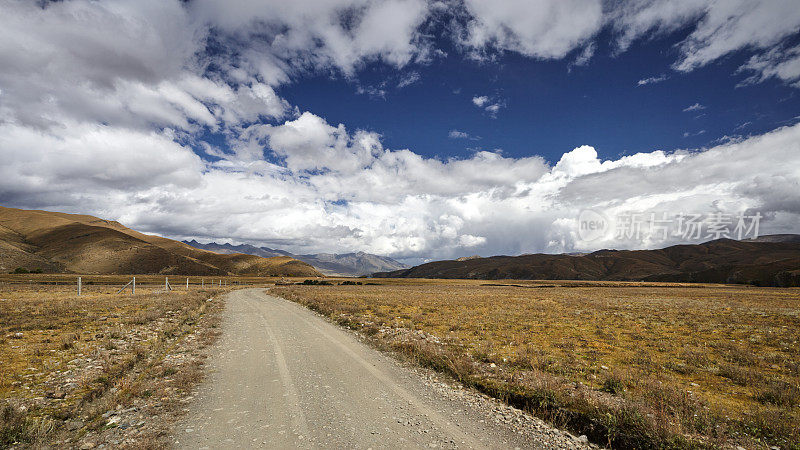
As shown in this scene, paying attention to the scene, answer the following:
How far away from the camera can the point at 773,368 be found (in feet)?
41.8

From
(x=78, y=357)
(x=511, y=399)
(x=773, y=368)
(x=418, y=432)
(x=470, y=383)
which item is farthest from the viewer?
(x=773, y=368)

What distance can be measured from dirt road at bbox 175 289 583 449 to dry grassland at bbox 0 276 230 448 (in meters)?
0.94

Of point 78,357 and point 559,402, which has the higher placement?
point 78,357

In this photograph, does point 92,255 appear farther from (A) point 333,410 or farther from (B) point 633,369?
(B) point 633,369

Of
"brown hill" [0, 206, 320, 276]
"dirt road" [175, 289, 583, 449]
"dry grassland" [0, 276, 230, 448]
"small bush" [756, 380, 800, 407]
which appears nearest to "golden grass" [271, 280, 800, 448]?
"small bush" [756, 380, 800, 407]

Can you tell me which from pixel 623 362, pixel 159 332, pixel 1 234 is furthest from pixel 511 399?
pixel 1 234

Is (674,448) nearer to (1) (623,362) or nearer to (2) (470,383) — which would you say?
(2) (470,383)

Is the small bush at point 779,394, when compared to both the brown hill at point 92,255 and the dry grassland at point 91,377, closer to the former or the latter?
the dry grassland at point 91,377

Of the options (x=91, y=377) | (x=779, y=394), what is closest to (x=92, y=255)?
(x=91, y=377)

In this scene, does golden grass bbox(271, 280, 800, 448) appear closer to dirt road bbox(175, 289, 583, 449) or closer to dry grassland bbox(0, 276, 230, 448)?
dirt road bbox(175, 289, 583, 449)

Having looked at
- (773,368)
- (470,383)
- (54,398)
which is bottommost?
(773,368)

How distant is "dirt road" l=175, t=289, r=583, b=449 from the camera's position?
647 centimetres

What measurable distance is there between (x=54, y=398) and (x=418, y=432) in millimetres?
9201

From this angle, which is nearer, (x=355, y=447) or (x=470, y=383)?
(x=355, y=447)
